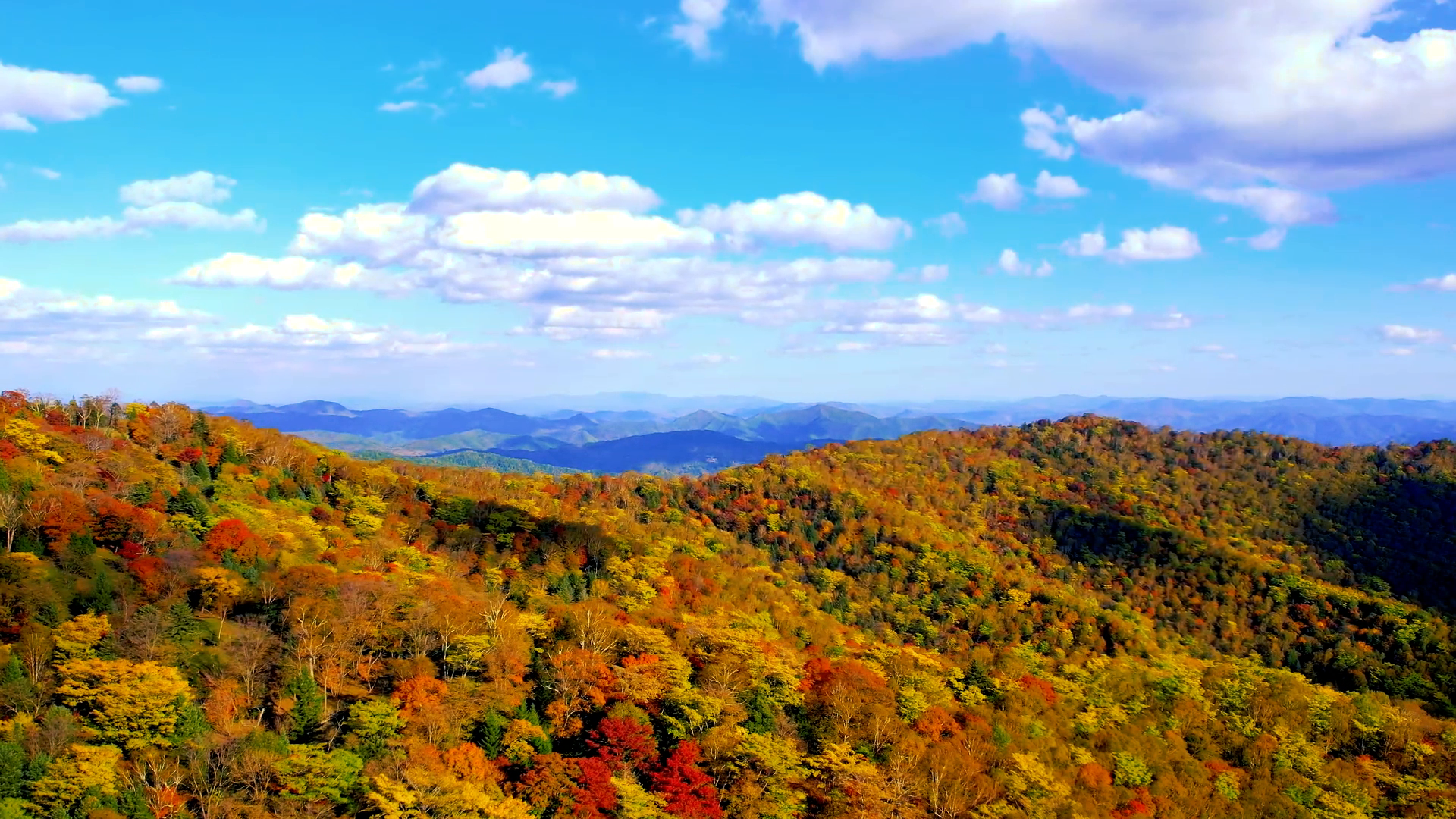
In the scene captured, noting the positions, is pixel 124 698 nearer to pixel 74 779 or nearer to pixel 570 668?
pixel 74 779

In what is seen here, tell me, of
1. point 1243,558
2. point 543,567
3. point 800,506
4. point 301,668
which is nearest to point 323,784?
point 301,668

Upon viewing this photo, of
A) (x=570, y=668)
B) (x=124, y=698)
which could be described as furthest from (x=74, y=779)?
(x=570, y=668)

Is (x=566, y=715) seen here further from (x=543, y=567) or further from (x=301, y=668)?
(x=543, y=567)

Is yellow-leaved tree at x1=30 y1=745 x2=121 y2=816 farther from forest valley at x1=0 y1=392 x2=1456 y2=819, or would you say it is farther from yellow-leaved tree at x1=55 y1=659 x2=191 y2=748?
yellow-leaved tree at x1=55 y1=659 x2=191 y2=748

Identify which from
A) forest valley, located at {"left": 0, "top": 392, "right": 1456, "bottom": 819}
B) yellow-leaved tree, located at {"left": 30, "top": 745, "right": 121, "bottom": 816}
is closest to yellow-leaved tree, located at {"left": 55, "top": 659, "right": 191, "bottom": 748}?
forest valley, located at {"left": 0, "top": 392, "right": 1456, "bottom": 819}

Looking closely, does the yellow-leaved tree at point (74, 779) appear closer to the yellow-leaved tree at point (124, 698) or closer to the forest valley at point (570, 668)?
the forest valley at point (570, 668)

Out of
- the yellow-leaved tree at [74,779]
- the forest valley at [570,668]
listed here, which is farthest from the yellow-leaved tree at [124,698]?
the yellow-leaved tree at [74,779]

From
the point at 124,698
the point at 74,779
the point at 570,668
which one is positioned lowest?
the point at 74,779
